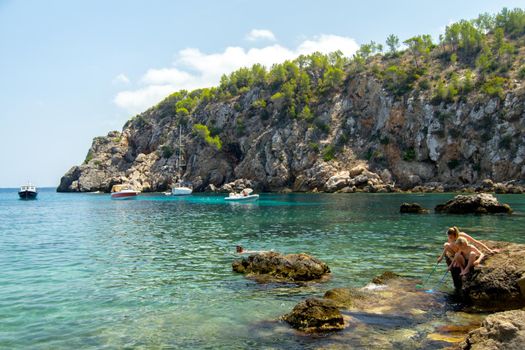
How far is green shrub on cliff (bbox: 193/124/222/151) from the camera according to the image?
134062 mm

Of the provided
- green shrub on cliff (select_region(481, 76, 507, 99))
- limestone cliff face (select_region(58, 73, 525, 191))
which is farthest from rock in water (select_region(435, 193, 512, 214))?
green shrub on cliff (select_region(481, 76, 507, 99))

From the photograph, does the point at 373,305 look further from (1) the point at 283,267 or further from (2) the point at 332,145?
(2) the point at 332,145

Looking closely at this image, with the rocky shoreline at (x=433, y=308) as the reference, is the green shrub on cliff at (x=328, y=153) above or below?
above

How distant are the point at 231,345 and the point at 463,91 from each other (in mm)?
106617

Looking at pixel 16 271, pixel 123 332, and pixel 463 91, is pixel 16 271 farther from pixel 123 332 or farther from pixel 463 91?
pixel 463 91

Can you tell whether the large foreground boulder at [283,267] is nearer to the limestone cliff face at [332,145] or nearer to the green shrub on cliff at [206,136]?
the limestone cliff face at [332,145]

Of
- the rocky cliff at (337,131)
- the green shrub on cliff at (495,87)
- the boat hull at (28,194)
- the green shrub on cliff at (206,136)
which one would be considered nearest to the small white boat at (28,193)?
the boat hull at (28,194)

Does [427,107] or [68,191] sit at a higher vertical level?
[427,107]

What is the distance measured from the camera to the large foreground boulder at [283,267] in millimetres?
17500

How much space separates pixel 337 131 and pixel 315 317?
367ft

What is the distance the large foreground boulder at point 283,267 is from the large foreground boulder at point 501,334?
8835 mm

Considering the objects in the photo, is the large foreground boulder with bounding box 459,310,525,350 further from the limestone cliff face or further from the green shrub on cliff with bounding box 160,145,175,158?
the green shrub on cliff with bounding box 160,145,175,158

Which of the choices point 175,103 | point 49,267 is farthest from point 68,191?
point 49,267

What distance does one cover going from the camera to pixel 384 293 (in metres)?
14.4
